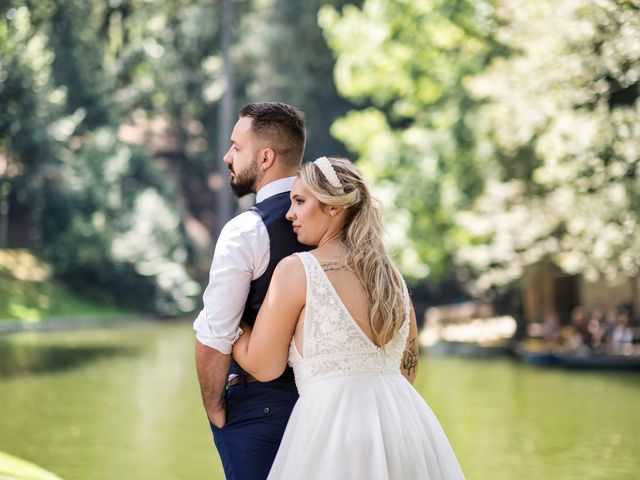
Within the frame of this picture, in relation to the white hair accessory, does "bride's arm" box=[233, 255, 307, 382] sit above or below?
below

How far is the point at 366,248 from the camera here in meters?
3.75

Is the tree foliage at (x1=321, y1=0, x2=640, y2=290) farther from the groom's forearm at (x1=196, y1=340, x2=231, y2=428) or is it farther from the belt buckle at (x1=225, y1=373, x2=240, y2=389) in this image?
the groom's forearm at (x1=196, y1=340, x2=231, y2=428)

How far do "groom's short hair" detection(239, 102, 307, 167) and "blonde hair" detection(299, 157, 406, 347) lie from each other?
239 millimetres

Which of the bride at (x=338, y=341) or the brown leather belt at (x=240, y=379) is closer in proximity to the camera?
the bride at (x=338, y=341)

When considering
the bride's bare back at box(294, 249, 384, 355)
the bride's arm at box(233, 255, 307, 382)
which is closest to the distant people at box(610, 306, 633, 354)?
the bride's bare back at box(294, 249, 384, 355)

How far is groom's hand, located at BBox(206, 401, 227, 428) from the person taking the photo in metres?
3.88

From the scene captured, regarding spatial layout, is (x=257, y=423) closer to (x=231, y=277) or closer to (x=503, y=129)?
(x=231, y=277)

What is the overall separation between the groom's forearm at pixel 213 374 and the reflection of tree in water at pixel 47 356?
1619 cm

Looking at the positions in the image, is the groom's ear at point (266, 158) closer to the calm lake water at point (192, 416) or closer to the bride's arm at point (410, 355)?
the bride's arm at point (410, 355)

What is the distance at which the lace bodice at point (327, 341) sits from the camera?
145 inches

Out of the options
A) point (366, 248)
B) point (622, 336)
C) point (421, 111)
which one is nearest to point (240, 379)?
point (366, 248)

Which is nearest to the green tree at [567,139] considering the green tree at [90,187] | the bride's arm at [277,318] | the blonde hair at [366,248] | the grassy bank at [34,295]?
the blonde hair at [366,248]

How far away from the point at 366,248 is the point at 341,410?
0.55m

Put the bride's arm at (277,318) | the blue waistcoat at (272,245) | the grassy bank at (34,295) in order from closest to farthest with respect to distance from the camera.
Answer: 1. the bride's arm at (277,318)
2. the blue waistcoat at (272,245)
3. the grassy bank at (34,295)
